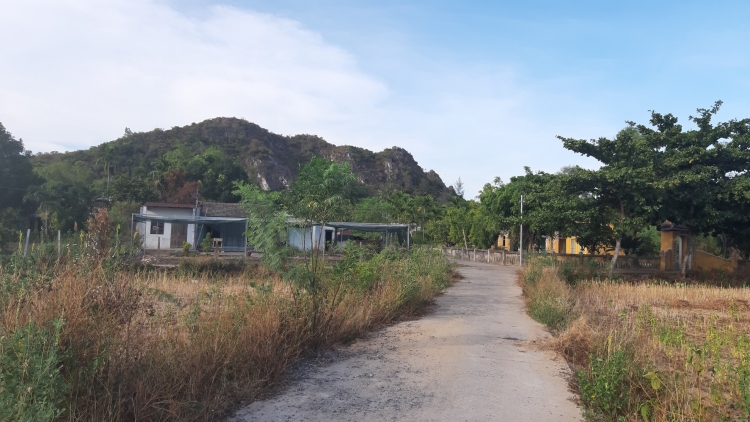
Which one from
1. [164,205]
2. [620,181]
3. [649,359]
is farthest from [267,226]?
[164,205]

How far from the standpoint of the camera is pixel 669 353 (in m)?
7.48

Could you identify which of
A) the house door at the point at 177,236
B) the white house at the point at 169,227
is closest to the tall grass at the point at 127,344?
the white house at the point at 169,227

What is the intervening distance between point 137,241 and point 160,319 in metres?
1.92

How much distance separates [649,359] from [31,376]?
6461 mm

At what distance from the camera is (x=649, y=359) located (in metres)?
6.90

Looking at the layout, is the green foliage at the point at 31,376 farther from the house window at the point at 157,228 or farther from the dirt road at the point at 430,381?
the house window at the point at 157,228

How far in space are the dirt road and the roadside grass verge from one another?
42cm

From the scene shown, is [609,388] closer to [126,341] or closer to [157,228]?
[126,341]

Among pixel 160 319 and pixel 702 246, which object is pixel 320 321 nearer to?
pixel 160 319

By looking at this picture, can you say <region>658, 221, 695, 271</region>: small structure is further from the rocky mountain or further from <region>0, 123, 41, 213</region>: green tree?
the rocky mountain

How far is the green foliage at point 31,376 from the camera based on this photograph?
357 cm

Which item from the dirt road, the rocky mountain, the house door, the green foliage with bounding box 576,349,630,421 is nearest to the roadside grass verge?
the green foliage with bounding box 576,349,630,421

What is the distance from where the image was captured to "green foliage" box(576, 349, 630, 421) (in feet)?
18.4

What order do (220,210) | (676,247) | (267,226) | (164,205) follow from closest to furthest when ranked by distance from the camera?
(267,226) → (676,247) → (164,205) → (220,210)
